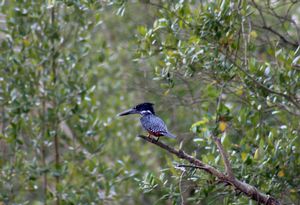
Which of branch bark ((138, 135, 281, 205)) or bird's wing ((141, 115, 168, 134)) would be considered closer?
branch bark ((138, 135, 281, 205))

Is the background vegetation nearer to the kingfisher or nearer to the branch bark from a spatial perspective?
the branch bark

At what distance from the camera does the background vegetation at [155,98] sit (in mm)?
5789

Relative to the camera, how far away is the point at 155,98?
8.79 metres

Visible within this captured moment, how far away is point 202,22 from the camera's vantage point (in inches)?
241

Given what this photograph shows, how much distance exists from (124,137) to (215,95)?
165 inches

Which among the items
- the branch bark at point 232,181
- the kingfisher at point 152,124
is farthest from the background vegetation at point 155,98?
the kingfisher at point 152,124

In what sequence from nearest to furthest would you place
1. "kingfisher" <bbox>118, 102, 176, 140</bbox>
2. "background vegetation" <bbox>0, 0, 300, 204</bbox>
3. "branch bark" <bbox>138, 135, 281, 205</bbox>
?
1. "branch bark" <bbox>138, 135, 281, 205</bbox>
2. "kingfisher" <bbox>118, 102, 176, 140</bbox>
3. "background vegetation" <bbox>0, 0, 300, 204</bbox>

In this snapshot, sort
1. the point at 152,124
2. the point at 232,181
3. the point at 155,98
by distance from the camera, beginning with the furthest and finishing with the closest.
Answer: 1. the point at 155,98
2. the point at 152,124
3. the point at 232,181

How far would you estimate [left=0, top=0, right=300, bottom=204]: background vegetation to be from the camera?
5789 mm

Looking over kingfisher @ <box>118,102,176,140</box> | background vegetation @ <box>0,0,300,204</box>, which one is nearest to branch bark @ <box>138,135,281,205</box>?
background vegetation @ <box>0,0,300,204</box>

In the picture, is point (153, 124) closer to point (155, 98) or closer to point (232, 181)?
point (232, 181)

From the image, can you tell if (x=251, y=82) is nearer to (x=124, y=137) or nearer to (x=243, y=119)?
(x=243, y=119)

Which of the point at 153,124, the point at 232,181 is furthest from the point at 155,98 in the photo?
the point at 232,181

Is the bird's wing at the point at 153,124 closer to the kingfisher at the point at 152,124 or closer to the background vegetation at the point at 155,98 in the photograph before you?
the kingfisher at the point at 152,124
